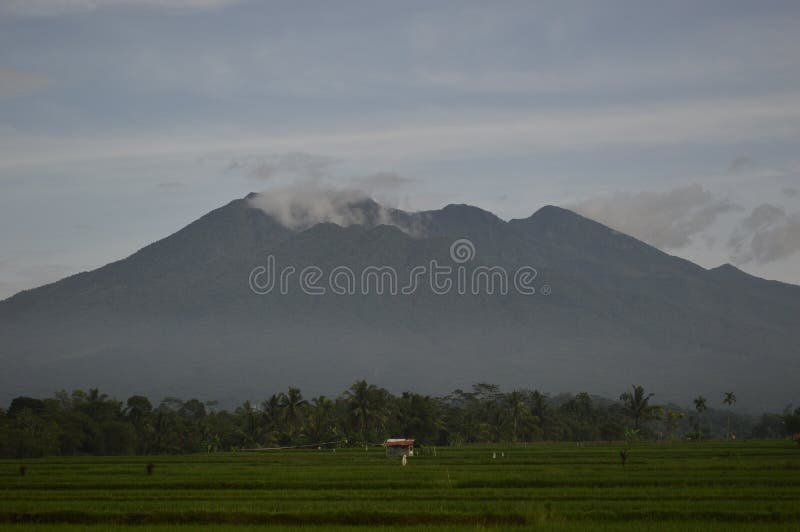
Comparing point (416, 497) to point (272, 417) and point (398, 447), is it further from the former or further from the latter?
point (272, 417)

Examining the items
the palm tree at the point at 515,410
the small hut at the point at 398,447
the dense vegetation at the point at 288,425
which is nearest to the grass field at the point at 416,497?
the small hut at the point at 398,447

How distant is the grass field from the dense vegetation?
31.6 meters

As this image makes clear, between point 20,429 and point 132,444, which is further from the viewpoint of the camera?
point 132,444

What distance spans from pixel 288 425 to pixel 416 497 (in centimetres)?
6543

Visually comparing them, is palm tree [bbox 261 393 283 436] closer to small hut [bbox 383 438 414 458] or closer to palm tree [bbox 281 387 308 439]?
palm tree [bbox 281 387 308 439]

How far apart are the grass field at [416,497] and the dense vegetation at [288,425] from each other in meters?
31.6

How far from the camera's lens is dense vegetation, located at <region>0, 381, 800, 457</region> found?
273 feet

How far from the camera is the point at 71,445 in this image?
8238cm

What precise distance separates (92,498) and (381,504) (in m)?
11.4

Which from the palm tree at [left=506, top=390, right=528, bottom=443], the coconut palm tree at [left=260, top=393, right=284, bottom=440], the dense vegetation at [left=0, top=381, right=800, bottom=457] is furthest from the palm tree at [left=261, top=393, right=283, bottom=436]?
the palm tree at [left=506, top=390, right=528, bottom=443]

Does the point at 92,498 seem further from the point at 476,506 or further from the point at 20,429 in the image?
the point at 20,429

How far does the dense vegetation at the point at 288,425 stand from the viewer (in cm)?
8325

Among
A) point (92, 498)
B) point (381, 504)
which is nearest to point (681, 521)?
point (381, 504)

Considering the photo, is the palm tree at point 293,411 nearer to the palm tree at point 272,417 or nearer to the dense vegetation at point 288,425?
the dense vegetation at point 288,425
